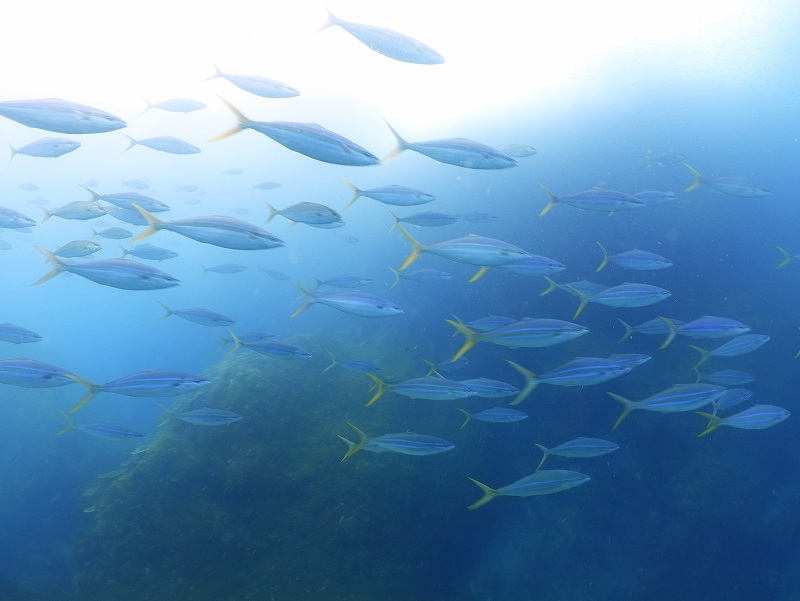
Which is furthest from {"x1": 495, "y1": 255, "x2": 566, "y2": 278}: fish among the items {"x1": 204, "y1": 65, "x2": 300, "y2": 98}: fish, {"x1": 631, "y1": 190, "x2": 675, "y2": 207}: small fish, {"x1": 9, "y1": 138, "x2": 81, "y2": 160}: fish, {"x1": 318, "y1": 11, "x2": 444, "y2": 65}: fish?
{"x1": 9, "y1": 138, "x2": 81, "y2": 160}: fish

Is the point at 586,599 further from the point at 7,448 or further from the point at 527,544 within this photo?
the point at 7,448

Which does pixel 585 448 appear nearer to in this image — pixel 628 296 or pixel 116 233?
pixel 628 296

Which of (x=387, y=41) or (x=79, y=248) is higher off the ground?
(x=387, y=41)

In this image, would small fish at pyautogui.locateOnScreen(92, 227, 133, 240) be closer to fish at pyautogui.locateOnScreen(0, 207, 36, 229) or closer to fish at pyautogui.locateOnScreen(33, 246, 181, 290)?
fish at pyautogui.locateOnScreen(0, 207, 36, 229)

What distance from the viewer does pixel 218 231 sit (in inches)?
123

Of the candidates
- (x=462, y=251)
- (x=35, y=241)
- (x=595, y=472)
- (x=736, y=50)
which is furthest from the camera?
(x=35, y=241)

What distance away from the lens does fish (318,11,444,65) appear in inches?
122

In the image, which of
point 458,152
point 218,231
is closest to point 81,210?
point 218,231

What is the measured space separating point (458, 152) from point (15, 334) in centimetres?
619

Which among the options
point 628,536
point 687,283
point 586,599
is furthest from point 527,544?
point 687,283

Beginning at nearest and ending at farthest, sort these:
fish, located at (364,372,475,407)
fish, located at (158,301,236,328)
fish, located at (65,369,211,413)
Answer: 1. fish, located at (65,369,211,413)
2. fish, located at (364,372,475,407)
3. fish, located at (158,301,236,328)

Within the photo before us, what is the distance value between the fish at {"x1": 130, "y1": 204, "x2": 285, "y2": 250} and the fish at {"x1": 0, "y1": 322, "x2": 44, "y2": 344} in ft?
11.1

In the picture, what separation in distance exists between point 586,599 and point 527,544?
0.85 metres

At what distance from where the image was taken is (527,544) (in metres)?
5.17
